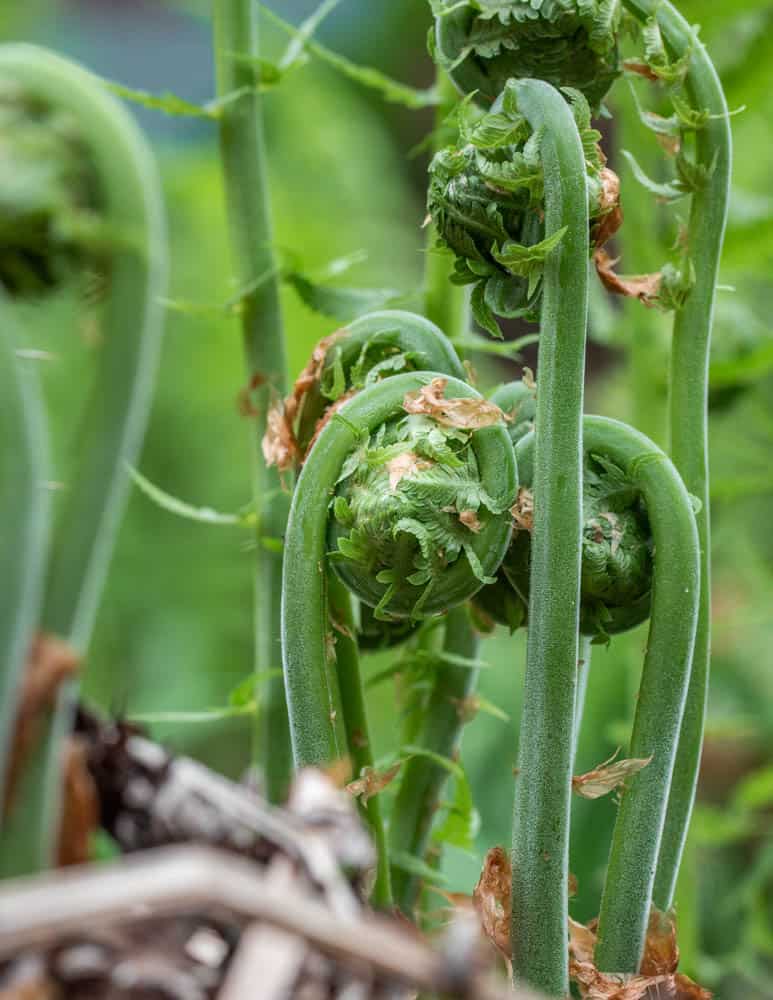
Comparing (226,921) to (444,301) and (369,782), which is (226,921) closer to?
(369,782)

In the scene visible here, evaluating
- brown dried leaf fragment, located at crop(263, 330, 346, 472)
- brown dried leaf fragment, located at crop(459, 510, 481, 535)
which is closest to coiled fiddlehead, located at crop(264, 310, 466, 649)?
brown dried leaf fragment, located at crop(263, 330, 346, 472)

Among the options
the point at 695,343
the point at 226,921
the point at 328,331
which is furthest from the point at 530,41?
the point at 328,331

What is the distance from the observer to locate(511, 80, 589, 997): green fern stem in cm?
71

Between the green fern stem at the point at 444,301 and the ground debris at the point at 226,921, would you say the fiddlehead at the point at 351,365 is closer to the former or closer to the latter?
the green fern stem at the point at 444,301

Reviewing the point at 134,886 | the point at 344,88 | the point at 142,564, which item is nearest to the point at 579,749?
the point at 134,886

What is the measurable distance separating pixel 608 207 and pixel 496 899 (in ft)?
1.37

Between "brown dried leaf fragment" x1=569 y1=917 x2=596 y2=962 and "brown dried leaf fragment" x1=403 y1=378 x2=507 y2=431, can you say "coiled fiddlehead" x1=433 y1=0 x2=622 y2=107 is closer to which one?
"brown dried leaf fragment" x1=403 y1=378 x2=507 y2=431

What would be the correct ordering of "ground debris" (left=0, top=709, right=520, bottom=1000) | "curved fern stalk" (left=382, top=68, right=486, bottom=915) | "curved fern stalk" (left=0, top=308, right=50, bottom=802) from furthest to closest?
"curved fern stalk" (left=382, top=68, right=486, bottom=915) → "curved fern stalk" (left=0, top=308, right=50, bottom=802) → "ground debris" (left=0, top=709, right=520, bottom=1000)

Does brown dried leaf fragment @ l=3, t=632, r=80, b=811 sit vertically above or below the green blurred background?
above

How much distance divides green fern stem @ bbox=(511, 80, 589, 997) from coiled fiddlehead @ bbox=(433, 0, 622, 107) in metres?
0.06

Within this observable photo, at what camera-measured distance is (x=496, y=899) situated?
0.75 metres

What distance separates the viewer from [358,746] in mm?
854

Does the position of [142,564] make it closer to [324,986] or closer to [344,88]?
[344,88]

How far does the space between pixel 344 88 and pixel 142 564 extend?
2038 mm
